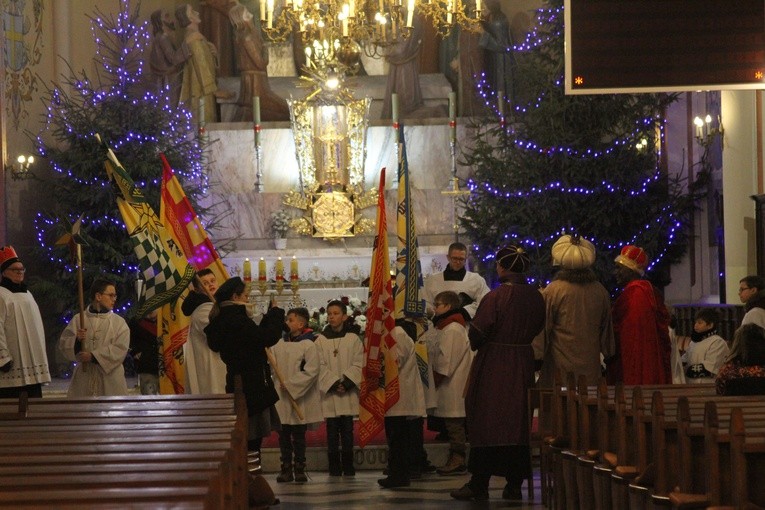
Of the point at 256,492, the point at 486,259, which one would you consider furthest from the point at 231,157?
the point at 256,492

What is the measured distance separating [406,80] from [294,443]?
10.9 m

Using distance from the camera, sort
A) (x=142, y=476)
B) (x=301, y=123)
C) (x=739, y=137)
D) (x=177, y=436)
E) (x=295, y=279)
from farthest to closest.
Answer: (x=301, y=123) → (x=295, y=279) → (x=739, y=137) → (x=177, y=436) → (x=142, y=476)

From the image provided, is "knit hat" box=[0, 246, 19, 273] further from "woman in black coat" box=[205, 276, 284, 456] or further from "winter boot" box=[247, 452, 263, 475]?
"winter boot" box=[247, 452, 263, 475]

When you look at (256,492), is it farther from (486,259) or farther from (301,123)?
(301,123)

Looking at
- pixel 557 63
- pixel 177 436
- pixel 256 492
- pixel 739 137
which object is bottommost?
pixel 256 492

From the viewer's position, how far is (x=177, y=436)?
19.6 ft

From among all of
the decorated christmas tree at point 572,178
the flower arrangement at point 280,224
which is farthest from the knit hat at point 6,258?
the flower arrangement at point 280,224

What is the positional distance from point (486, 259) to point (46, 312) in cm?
562

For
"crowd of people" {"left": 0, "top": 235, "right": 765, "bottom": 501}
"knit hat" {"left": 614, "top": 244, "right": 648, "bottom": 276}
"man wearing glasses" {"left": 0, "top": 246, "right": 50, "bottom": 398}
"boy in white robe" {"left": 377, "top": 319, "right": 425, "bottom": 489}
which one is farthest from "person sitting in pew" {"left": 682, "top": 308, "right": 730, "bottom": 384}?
"man wearing glasses" {"left": 0, "top": 246, "right": 50, "bottom": 398}

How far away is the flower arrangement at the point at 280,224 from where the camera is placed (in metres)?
20.0

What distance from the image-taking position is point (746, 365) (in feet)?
24.4

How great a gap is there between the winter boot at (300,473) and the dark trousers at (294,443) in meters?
0.03

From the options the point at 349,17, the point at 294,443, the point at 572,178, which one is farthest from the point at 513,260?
the point at 572,178

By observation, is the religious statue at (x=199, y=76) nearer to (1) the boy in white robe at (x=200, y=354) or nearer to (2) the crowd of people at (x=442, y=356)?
(2) the crowd of people at (x=442, y=356)
